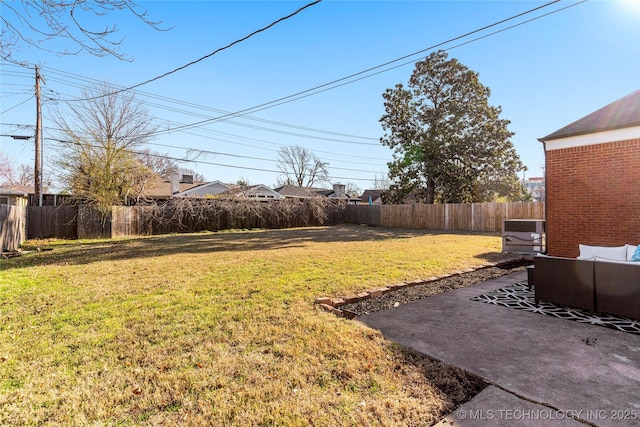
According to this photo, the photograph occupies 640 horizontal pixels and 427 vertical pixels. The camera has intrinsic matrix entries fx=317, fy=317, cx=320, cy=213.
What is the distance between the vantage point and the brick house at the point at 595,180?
552cm

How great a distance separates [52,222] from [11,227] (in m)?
3.88

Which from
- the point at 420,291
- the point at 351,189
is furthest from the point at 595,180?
the point at 351,189

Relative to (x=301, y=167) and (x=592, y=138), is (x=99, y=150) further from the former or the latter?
(x=301, y=167)

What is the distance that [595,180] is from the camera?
19.6 feet

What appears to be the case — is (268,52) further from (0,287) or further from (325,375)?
(325,375)

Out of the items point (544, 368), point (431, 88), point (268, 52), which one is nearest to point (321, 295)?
point (544, 368)

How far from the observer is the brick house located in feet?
18.1

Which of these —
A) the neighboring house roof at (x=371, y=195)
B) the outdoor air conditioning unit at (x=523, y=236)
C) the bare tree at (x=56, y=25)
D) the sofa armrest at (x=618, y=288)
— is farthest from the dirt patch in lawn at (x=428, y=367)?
the neighboring house roof at (x=371, y=195)

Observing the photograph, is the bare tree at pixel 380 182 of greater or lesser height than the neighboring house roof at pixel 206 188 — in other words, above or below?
above

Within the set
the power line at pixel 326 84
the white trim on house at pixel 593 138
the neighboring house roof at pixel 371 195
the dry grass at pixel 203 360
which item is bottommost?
the dry grass at pixel 203 360

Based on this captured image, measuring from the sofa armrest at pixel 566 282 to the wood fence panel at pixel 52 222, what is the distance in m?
16.4

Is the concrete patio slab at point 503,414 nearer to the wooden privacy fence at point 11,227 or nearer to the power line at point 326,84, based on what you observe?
the power line at point 326,84

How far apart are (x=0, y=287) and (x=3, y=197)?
20371 millimetres

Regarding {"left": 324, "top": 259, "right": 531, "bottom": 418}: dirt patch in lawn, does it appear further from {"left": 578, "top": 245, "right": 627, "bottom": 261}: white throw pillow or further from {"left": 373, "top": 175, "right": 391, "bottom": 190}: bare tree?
{"left": 373, "top": 175, "right": 391, "bottom": 190}: bare tree
